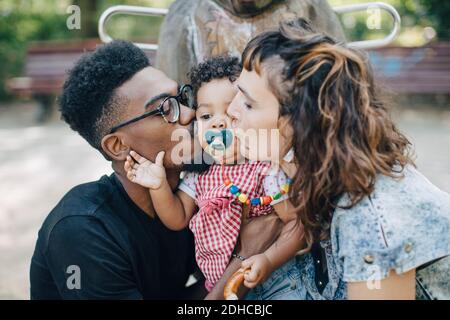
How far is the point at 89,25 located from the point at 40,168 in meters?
5.02

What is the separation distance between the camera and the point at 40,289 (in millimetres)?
2170

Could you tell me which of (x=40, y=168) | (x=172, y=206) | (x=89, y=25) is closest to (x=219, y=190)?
(x=172, y=206)

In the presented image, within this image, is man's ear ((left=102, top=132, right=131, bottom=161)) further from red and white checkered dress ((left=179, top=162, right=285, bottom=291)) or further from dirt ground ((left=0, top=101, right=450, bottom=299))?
dirt ground ((left=0, top=101, right=450, bottom=299))

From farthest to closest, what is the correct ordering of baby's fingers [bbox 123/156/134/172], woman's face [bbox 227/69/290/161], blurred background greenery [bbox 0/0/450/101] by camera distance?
blurred background greenery [bbox 0/0/450/101] → baby's fingers [bbox 123/156/134/172] → woman's face [bbox 227/69/290/161]

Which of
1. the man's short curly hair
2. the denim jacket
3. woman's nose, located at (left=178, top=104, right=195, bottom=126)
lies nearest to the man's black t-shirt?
the man's short curly hair

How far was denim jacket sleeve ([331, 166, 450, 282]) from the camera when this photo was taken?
1638mm

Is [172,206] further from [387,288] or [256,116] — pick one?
[387,288]

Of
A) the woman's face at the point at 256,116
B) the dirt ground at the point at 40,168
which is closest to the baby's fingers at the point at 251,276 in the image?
the woman's face at the point at 256,116

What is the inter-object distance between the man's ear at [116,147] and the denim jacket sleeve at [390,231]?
87 centimetres

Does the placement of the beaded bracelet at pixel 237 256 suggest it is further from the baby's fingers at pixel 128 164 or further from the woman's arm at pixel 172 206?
the baby's fingers at pixel 128 164

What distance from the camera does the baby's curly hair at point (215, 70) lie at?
6.89 ft

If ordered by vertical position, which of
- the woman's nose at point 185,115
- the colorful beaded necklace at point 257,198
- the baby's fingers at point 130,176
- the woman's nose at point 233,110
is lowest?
the colorful beaded necklace at point 257,198

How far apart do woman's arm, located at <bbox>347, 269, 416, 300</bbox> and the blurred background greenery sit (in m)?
8.13
